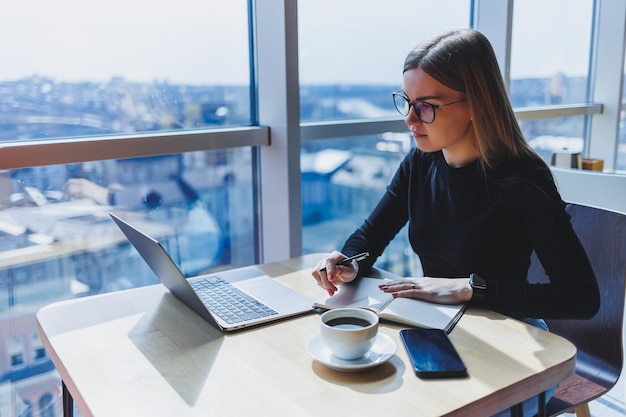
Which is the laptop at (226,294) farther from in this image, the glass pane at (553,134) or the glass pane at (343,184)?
the glass pane at (553,134)

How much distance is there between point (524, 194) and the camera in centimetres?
130

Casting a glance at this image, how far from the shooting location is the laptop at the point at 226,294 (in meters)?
1.09

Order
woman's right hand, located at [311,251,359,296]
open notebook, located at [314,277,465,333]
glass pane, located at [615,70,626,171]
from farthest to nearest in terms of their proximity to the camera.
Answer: glass pane, located at [615,70,626,171], woman's right hand, located at [311,251,359,296], open notebook, located at [314,277,465,333]

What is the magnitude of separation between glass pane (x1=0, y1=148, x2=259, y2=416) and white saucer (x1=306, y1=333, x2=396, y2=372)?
1.01 meters

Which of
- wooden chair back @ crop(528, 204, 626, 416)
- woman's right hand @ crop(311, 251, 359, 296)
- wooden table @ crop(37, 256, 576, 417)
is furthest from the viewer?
wooden chair back @ crop(528, 204, 626, 416)

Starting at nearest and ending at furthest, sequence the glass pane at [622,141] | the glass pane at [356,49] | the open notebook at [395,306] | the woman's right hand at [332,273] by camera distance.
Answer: the open notebook at [395,306] < the woman's right hand at [332,273] < the glass pane at [356,49] < the glass pane at [622,141]

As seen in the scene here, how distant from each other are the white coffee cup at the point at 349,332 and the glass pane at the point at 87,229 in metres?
1.05

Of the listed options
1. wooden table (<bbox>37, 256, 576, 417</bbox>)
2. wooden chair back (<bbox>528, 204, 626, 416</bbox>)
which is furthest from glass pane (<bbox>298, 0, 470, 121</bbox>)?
wooden table (<bbox>37, 256, 576, 417</bbox>)

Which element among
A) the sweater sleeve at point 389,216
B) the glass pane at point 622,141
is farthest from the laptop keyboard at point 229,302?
the glass pane at point 622,141

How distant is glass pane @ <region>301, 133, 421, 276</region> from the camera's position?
7.34 feet

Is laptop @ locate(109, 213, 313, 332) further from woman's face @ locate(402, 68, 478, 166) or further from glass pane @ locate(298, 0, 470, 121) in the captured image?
glass pane @ locate(298, 0, 470, 121)

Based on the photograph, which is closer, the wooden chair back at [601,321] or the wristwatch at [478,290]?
the wristwatch at [478,290]

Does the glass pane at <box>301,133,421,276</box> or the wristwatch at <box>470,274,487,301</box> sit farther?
the glass pane at <box>301,133,421,276</box>

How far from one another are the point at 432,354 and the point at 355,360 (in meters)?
0.13
